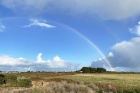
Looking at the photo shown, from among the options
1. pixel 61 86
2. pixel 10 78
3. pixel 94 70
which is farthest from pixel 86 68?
pixel 61 86

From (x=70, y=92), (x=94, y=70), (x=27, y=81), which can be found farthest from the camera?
(x=94, y=70)

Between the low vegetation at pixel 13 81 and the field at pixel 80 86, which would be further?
the low vegetation at pixel 13 81

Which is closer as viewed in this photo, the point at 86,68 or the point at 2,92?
the point at 2,92

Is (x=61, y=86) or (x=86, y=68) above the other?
(x=86, y=68)

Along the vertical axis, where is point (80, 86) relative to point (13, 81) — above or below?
below

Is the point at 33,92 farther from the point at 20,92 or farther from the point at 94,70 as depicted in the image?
the point at 94,70

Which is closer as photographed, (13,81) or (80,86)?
(80,86)

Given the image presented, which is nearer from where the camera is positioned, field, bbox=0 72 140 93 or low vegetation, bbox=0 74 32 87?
field, bbox=0 72 140 93

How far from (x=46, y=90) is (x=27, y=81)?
55.0 feet

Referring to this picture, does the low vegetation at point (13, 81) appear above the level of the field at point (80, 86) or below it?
above

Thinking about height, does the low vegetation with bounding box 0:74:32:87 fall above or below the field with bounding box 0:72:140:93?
above

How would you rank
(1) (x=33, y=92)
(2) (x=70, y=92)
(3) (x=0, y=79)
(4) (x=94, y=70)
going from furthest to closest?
1. (4) (x=94, y=70)
2. (3) (x=0, y=79)
3. (1) (x=33, y=92)
4. (2) (x=70, y=92)

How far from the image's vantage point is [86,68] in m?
168

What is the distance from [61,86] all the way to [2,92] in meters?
8.29
